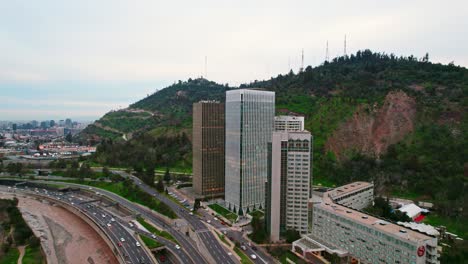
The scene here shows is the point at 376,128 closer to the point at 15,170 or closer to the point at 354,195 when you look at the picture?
the point at 354,195

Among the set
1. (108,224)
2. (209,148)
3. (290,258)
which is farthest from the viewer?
(209,148)

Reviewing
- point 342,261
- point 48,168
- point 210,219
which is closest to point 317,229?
point 342,261

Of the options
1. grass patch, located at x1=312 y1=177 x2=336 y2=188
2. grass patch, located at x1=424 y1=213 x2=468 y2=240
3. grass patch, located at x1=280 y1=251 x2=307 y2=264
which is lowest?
grass patch, located at x1=280 y1=251 x2=307 y2=264

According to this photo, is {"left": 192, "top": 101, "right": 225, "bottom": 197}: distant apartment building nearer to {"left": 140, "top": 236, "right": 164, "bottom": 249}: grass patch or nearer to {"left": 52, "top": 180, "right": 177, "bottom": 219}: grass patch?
{"left": 52, "top": 180, "right": 177, "bottom": 219}: grass patch

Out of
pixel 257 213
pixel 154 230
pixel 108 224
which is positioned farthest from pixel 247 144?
pixel 108 224

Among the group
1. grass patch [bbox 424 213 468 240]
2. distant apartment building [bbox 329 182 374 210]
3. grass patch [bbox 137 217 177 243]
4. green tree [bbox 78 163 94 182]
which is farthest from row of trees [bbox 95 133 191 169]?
grass patch [bbox 424 213 468 240]

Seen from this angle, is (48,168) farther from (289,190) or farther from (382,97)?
(382,97)
